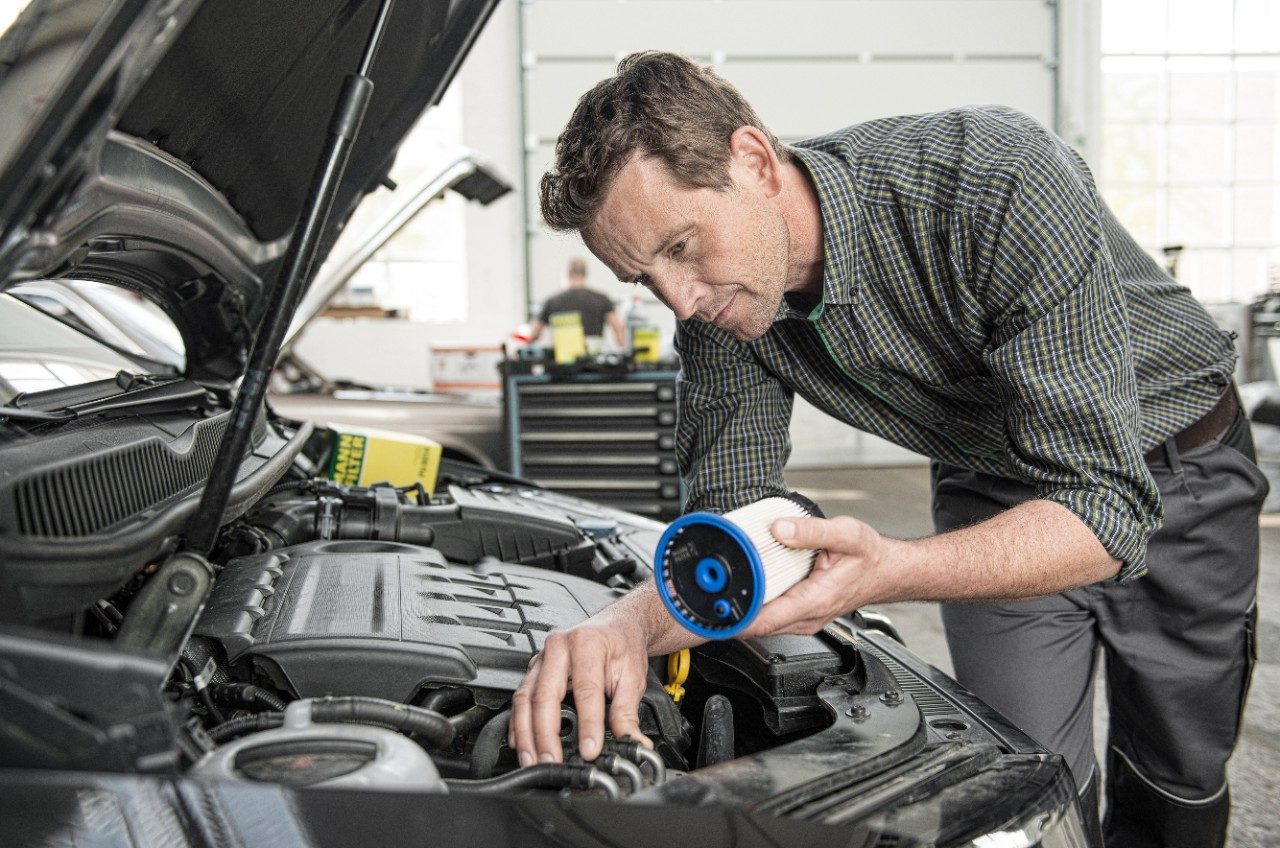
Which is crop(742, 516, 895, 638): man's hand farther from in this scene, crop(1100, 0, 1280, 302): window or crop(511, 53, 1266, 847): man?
crop(1100, 0, 1280, 302): window

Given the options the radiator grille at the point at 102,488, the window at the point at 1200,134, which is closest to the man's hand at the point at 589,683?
the radiator grille at the point at 102,488

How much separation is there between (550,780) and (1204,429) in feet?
3.64

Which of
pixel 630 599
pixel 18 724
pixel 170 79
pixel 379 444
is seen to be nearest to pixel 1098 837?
pixel 630 599

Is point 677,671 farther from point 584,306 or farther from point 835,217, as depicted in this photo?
point 584,306

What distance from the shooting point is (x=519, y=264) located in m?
7.34

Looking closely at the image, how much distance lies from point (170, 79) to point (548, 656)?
60 cm

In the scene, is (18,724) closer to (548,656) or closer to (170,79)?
(548,656)

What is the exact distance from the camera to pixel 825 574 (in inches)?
35.1

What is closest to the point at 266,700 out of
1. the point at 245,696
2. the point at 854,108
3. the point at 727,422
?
the point at 245,696

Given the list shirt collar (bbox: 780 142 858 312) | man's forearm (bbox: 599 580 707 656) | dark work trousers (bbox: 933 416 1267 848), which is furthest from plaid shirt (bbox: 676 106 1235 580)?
man's forearm (bbox: 599 580 707 656)

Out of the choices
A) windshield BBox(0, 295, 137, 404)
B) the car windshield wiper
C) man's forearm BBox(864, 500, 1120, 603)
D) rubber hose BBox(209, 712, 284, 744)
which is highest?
windshield BBox(0, 295, 137, 404)

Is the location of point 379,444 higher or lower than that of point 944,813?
higher

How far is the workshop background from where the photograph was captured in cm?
706

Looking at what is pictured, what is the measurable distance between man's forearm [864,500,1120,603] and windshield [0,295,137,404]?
927 mm
